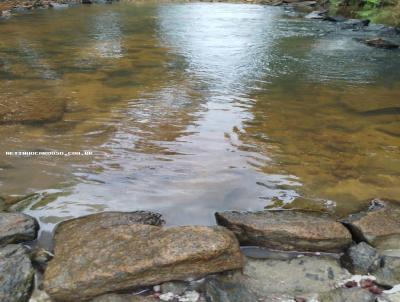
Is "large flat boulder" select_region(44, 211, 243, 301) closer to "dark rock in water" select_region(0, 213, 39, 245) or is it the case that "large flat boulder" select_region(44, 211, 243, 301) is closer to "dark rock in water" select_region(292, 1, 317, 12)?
"dark rock in water" select_region(0, 213, 39, 245)

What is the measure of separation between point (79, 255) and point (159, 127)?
345cm

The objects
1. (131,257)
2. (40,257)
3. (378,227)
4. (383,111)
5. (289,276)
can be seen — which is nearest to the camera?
(131,257)

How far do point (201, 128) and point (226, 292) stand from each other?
3.69 metres

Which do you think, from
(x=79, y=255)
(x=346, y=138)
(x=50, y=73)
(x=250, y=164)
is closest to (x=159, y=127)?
(x=250, y=164)

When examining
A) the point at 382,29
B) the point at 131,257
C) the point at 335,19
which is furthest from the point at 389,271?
the point at 335,19

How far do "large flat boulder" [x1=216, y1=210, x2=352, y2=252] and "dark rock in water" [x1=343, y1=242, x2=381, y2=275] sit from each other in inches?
5.2

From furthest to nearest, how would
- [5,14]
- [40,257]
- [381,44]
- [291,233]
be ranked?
[5,14] < [381,44] < [291,233] < [40,257]

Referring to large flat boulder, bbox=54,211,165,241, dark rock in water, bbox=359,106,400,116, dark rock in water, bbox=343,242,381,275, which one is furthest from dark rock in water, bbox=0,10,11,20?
dark rock in water, bbox=343,242,381,275

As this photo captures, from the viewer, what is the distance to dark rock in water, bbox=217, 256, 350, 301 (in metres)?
3.52

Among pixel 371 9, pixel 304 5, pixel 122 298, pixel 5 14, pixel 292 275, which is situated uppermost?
pixel 5 14

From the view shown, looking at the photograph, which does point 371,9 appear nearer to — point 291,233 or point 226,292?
point 291,233

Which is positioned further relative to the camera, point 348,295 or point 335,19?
point 335,19

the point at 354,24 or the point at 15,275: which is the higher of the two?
the point at 354,24

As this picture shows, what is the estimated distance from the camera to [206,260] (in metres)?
3.60
